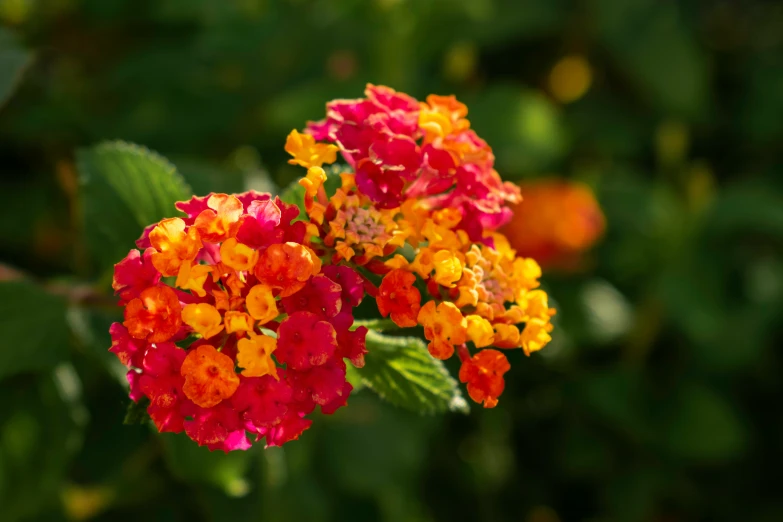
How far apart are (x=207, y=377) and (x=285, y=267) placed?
0.11 m

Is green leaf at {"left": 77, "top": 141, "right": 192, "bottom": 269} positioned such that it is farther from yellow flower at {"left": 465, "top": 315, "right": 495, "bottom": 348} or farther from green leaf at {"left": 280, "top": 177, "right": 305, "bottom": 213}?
yellow flower at {"left": 465, "top": 315, "right": 495, "bottom": 348}

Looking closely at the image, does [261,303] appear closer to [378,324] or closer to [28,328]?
[378,324]

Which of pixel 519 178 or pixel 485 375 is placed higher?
pixel 485 375

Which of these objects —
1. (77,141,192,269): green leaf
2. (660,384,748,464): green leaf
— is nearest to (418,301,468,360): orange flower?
(77,141,192,269): green leaf

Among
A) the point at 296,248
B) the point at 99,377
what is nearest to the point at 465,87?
the point at 99,377

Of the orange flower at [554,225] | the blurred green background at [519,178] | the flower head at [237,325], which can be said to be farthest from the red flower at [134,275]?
the orange flower at [554,225]

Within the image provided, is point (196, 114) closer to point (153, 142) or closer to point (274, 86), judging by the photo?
point (153, 142)

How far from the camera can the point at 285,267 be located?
66cm

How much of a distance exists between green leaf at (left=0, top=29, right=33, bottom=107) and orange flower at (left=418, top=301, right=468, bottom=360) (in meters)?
0.61

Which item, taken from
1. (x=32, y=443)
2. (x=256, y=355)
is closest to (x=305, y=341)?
(x=256, y=355)

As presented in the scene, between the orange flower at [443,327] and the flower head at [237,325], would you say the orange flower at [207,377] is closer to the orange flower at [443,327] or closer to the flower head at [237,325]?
the flower head at [237,325]

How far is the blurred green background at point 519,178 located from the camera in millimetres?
1625

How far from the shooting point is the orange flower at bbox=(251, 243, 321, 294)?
659 mm

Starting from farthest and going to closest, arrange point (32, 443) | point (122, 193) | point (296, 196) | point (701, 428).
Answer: point (701, 428), point (32, 443), point (122, 193), point (296, 196)
